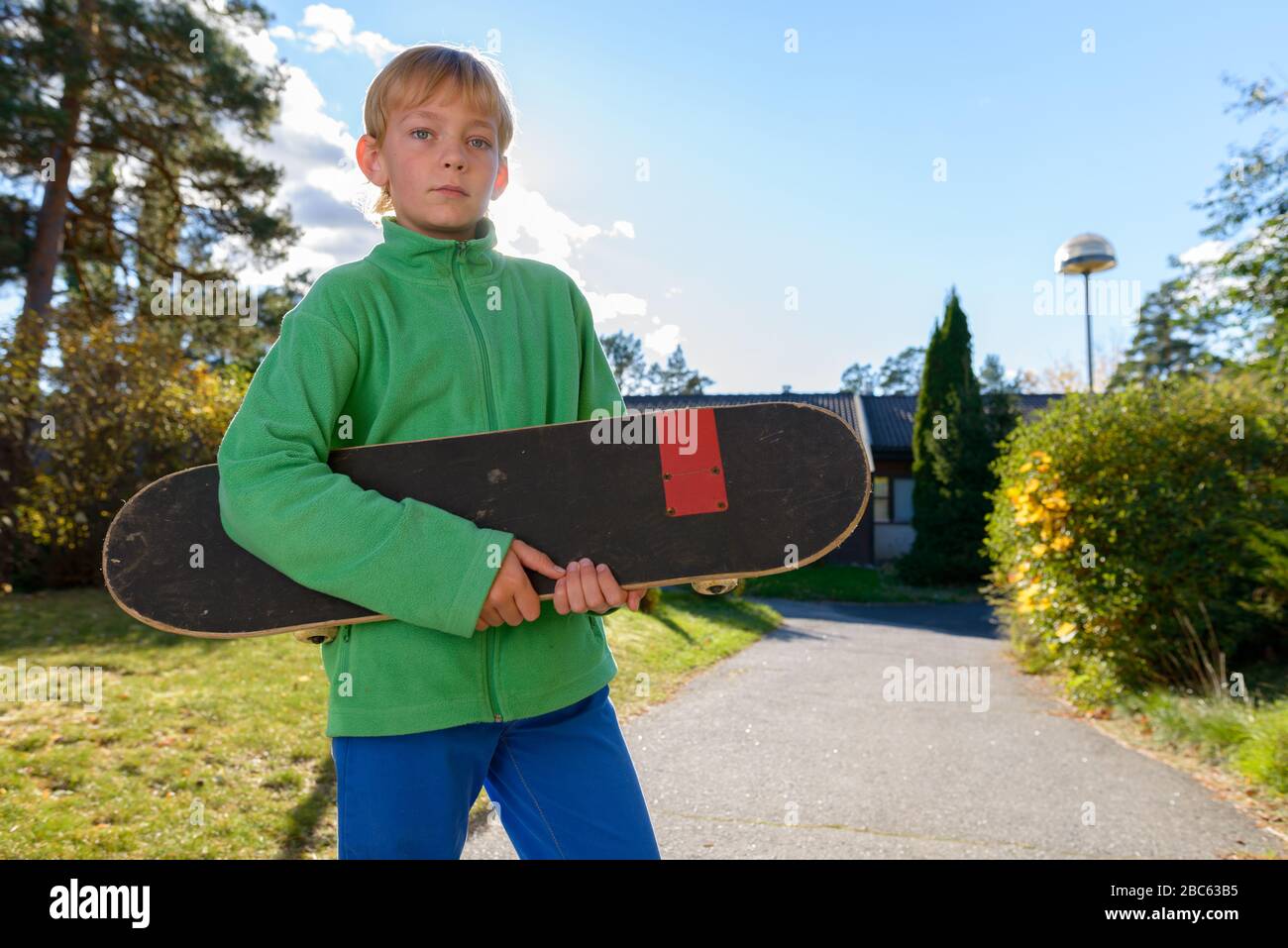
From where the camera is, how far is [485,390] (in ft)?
5.53

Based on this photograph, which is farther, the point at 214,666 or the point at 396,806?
the point at 214,666

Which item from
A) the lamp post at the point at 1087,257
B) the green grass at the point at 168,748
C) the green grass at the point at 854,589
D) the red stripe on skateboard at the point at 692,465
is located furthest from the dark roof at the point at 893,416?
the red stripe on skateboard at the point at 692,465

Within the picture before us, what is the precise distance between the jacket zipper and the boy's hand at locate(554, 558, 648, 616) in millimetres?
140

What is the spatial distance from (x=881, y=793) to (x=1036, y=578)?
4104 mm

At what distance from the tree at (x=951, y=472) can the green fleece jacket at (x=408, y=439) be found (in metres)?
18.8

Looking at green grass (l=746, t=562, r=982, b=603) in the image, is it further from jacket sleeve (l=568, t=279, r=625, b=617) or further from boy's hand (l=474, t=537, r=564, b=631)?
boy's hand (l=474, t=537, r=564, b=631)

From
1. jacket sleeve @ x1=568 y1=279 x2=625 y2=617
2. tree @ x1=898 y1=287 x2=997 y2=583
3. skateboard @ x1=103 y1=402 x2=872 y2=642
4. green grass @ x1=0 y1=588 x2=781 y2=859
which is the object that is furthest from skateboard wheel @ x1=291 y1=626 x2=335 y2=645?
tree @ x1=898 y1=287 x2=997 y2=583

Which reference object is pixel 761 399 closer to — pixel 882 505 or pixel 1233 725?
pixel 882 505

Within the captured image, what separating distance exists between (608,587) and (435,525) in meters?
0.33

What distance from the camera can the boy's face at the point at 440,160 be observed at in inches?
66.1

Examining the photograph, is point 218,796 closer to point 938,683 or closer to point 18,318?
point 938,683

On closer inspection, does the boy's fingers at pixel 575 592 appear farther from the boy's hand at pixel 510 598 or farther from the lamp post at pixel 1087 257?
the lamp post at pixel 1087 257
